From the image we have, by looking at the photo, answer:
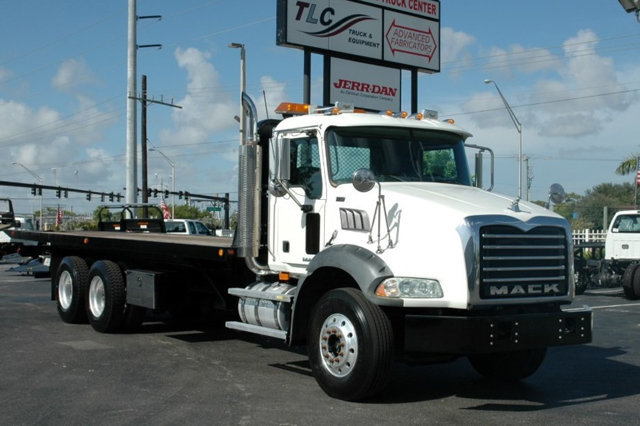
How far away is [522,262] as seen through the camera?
7.37m

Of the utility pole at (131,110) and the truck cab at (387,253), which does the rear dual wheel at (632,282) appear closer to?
the truck cab at (387,253)

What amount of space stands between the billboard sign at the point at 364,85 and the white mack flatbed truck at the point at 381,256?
37.9 feet

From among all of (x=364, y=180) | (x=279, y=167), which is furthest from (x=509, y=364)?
(x=279, y=167)

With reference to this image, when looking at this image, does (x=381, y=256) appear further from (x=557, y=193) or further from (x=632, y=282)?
(x=632, y=282)

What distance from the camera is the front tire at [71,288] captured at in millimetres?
12680

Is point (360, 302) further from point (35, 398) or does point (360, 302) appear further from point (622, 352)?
point (622, 352)

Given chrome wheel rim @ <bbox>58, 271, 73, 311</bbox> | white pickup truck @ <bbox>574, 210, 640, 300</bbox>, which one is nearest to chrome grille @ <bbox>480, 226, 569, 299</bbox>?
chrome wheel rim @ <bbox>58, 271, 73, 311</bbox>

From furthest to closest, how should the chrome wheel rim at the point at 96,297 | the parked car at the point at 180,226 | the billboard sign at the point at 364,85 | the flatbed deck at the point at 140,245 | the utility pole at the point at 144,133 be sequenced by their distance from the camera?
the utility pole at the point at 144,133
the parked car at the point at 180,226
the billboard sign at the point at 364,85
the chrome wheel rim at the point at 96,297
the flatbed deck at the point at 140,245

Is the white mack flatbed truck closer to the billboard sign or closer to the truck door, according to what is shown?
the truck door

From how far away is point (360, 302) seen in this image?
7246 millimetres

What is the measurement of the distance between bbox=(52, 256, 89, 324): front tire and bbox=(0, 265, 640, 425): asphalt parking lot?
2.38 ft

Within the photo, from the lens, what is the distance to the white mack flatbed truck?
7.09 m

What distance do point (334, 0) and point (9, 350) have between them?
1343 centimetres

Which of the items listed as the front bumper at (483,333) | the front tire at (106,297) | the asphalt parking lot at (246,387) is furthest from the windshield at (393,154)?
the front tire at (106,297)
